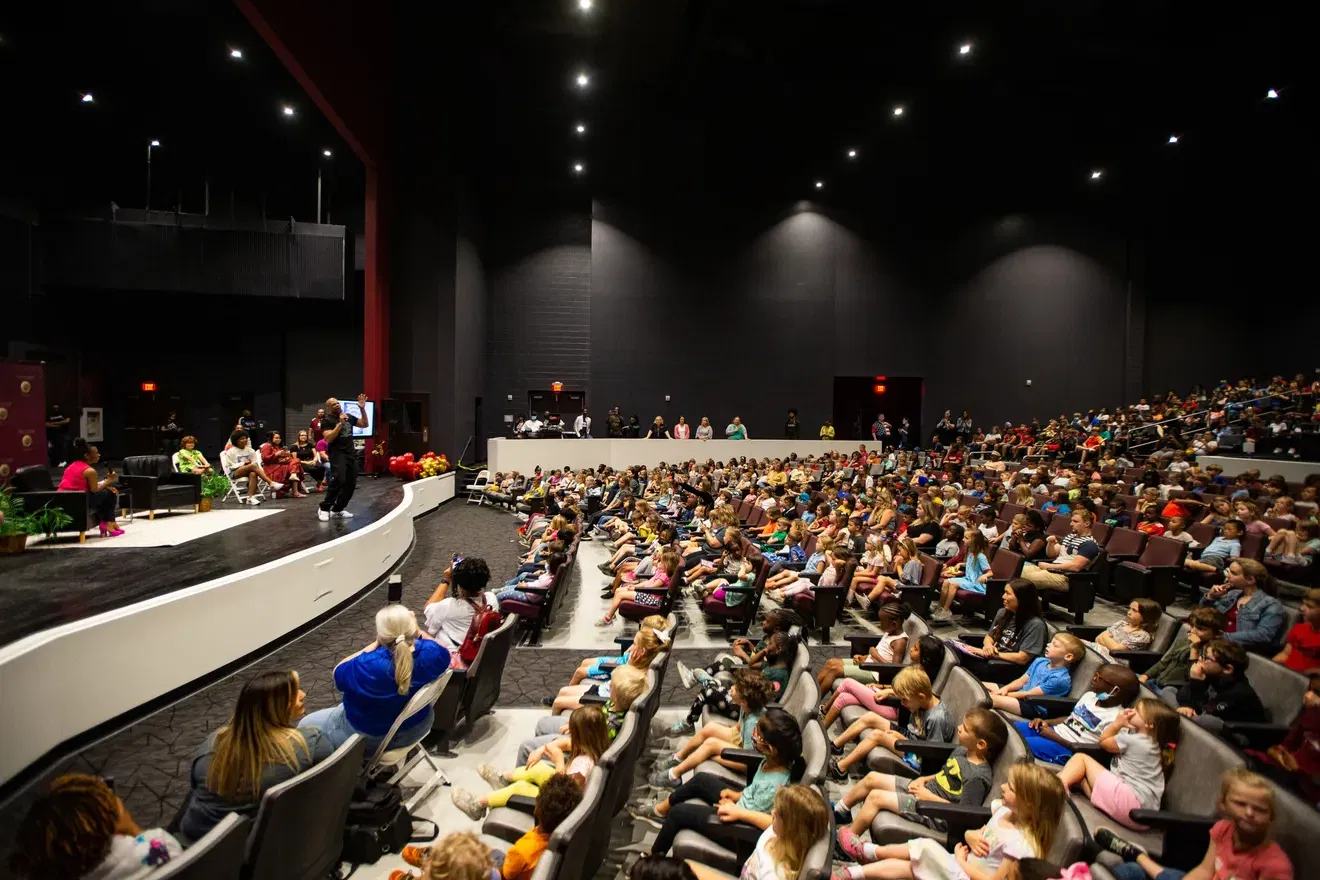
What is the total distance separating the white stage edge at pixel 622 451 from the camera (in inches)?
627

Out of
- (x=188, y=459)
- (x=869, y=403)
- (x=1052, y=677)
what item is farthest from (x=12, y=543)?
(x=869, y=403)

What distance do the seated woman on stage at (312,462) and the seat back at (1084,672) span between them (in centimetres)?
1034

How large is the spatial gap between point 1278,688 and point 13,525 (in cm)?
938

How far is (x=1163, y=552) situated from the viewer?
609cm

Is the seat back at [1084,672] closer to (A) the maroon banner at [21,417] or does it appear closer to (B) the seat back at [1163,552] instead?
(B) the seat back at [1163,552]

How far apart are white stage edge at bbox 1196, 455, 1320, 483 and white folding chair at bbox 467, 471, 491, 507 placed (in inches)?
545

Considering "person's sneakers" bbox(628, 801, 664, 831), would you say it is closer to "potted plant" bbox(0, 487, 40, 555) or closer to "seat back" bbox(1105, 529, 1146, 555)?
"seat back" bbox(1105, 529, 1146, 555)

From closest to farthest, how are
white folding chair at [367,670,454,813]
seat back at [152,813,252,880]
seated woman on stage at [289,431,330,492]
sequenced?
seat back at [152,813,252,880]
white folding chair at [367,670,454,813]
seated woman on stage at [289,431,330,492]

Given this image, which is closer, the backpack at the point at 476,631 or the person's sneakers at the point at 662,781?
the person's sneakers at the point at 662,781

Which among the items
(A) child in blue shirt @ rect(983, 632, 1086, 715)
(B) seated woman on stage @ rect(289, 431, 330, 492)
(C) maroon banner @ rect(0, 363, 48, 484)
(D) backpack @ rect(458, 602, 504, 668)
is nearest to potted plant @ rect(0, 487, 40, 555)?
(C) maroon banner @ rect(0, 363, 48, 484)

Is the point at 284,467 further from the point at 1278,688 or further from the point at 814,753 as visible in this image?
the point at 1278,688

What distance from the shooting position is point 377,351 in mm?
15008

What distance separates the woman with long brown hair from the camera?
7.50 ft

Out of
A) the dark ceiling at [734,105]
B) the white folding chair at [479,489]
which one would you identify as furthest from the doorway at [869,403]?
the white folding chair at [479,489]
